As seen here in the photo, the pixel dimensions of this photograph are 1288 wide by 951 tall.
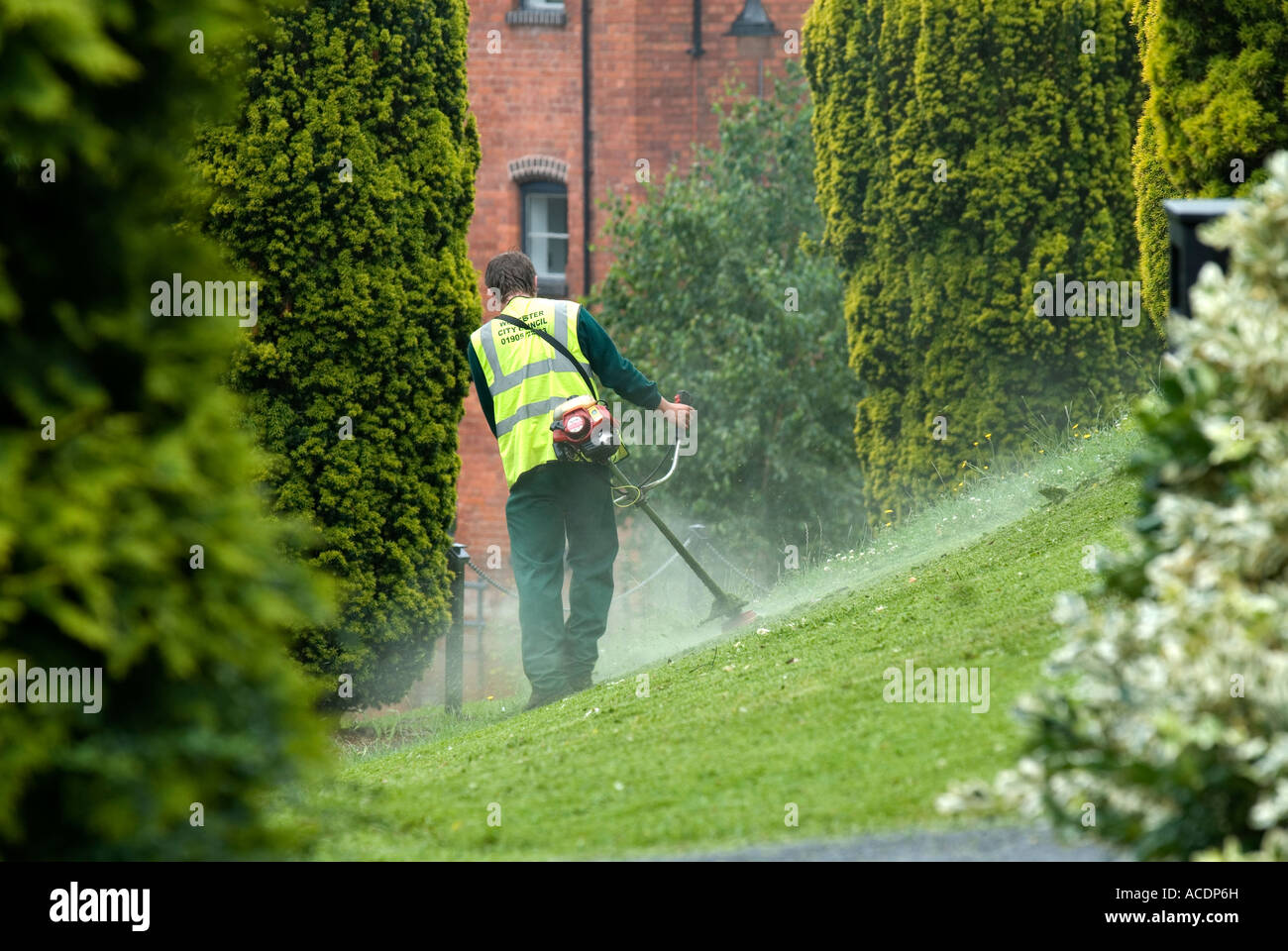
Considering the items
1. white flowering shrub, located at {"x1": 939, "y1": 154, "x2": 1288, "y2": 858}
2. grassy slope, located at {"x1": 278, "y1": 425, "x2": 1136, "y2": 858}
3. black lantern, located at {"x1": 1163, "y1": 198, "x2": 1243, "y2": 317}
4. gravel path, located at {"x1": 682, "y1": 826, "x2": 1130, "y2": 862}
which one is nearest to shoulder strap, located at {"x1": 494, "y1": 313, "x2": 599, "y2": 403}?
grassy slope, located at {"x1": 278, "y1": 425, "x2": 1136, "y2": 858}

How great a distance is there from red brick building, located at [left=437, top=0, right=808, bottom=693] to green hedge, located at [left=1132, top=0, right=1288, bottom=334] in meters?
13.1

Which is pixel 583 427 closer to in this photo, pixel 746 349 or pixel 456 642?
pixel 456 642

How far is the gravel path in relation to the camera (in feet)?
13.1

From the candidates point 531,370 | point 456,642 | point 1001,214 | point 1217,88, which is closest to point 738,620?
point 456,642

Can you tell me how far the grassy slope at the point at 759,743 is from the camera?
457 cm

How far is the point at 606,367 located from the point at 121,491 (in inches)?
211

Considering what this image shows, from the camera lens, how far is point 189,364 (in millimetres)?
3016

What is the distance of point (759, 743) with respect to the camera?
5.34 metres

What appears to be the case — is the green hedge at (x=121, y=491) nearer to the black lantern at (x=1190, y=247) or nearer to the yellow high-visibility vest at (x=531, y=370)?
the black lantern at (x=1190, y=247)

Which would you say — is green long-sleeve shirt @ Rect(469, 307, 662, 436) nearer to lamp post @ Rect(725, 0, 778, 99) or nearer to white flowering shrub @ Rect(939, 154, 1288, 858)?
white flowering shrub @ Rect(939, 154, 1288, 858)

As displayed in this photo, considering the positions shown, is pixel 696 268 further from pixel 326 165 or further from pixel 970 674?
pixel 970 674

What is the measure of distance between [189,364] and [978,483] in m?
8.62
